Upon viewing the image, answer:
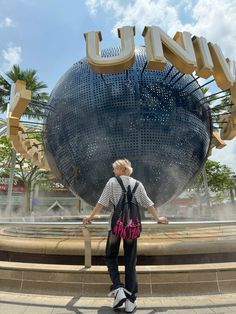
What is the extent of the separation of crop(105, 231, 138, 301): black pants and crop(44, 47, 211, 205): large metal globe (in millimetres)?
3743

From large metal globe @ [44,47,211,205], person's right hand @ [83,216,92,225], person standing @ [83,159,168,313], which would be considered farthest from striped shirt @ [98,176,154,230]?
large metal globe @ [44,47,211,205]

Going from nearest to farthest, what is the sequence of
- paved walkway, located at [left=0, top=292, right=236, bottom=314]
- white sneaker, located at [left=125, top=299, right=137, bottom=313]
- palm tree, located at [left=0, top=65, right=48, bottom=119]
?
1. white sneaker, located at [left=125, top=299, right=137, bottom=313]
2. paved walkway, located at [left=0, top=292, right=236, bottom=314]
3. palm tree, located at [left=0, top=65, right=48, bottom=119]

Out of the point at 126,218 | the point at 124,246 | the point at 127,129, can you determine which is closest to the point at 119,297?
the point at 124,246

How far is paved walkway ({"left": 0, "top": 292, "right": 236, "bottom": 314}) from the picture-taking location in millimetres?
3164

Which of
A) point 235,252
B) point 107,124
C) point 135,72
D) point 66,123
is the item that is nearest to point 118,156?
point 107,124

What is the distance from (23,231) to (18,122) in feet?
Answer: 10.7

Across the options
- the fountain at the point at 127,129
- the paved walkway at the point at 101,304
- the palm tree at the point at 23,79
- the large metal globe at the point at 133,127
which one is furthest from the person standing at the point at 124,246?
the palm tree at the point at 23,79

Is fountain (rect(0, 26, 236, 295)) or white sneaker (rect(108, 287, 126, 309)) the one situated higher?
fountain (rect(0, 26, 236, 295))

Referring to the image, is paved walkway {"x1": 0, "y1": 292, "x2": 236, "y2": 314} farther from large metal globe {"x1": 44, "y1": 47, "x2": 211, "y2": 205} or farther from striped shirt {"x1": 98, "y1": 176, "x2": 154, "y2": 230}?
large metal globe {"x1": 44, "y1": 47, "x2": 211, "y2": 205}

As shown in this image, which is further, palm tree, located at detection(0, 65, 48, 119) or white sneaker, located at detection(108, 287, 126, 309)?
palm tree, located at detection(0, 65, 48, 119)

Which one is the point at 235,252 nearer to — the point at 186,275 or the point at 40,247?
the point at 186,275

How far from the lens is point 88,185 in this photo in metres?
7.34

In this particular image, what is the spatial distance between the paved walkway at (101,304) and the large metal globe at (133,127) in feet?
12.0

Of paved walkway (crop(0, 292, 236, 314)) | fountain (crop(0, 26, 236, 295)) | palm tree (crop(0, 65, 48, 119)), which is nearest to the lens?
paved walkway (crop(0, 292, 236, 314))
